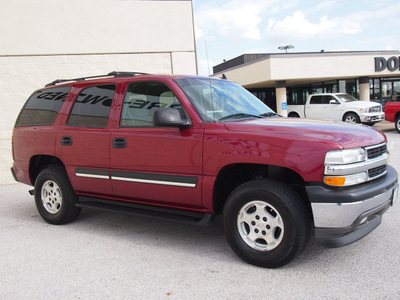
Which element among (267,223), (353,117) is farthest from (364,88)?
(267,223)

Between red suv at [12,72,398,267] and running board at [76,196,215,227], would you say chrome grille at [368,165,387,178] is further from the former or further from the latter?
running board at [76,196,215,227]

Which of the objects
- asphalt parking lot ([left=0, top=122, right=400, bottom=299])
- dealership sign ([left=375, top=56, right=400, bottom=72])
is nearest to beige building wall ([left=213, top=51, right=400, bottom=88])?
dealership sign ([left=375, top=56, right=400, bottom=72])

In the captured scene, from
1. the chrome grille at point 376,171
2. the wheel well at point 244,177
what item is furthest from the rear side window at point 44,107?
the chrome grille at point 376,171

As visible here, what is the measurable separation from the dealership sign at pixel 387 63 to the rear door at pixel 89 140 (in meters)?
24.2

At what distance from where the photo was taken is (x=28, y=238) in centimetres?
462

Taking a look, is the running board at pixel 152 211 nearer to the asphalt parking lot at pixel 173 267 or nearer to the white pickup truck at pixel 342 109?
the asphalt parking lot at pixel 173 267

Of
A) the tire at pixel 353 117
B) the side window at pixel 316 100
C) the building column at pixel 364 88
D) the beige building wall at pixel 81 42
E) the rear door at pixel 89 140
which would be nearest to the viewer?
the rear door at pixel 89 140

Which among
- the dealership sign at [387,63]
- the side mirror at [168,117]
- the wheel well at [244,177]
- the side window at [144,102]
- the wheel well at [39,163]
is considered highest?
the dealership sign at [387,63]

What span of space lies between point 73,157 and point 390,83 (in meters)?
29.3

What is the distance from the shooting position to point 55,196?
5051 millimetres

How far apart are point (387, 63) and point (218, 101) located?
24.5 m

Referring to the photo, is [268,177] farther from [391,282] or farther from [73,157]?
[73,157]

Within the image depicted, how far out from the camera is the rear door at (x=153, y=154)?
3.73 m

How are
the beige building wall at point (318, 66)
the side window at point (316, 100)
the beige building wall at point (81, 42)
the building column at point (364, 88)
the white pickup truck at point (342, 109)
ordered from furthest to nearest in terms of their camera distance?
1. the building column at point (364, 88)
2. the beige building wall at point (318, 66)
3. the side window at point (316, 100)
4. the white pickup truck at point (342, 109)
5. the beige building wall at point (81, 42)
